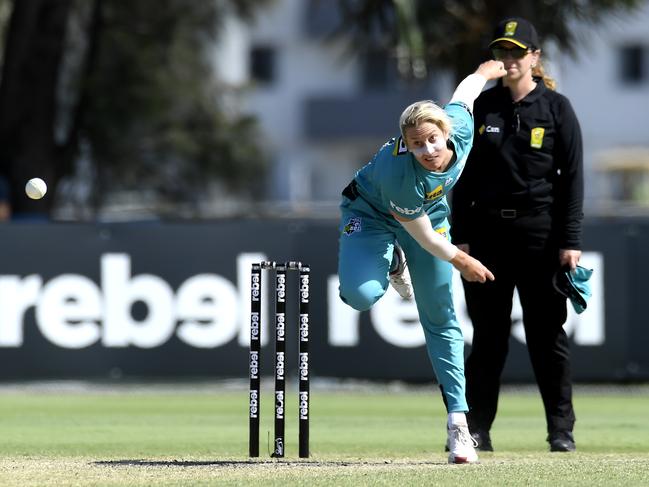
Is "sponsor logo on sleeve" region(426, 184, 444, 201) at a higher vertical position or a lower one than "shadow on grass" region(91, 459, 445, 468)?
higher

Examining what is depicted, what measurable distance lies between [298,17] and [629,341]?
30.1 meters

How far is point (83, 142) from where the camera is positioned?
21578mm

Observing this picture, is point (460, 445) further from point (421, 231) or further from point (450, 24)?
point (450, 24)

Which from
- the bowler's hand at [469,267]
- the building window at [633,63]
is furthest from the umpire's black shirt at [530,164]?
the building window at [633,63]

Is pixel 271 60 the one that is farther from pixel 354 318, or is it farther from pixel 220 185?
pixel 354 318

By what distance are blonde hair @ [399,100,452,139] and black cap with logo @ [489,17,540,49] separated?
1165 mm

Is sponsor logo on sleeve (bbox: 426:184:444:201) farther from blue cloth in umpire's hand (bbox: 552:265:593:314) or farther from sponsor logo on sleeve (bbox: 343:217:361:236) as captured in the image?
blue cloth in umpire's hand (bbox: 552:265:593:314)

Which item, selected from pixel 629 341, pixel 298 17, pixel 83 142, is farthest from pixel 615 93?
pixel 629 341

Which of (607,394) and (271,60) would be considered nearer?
(607,394)

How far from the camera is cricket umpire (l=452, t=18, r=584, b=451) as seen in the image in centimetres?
831

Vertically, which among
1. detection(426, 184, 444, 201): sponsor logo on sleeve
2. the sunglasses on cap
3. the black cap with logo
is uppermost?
the black cap with logo

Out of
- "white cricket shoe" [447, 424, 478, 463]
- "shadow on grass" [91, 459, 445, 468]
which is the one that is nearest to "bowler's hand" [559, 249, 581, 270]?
"white cricket shoe" [447, 424, 478, 463]

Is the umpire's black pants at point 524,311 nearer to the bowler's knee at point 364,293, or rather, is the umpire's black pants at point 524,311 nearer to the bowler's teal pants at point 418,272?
the bowler's teal pants at point 418,272

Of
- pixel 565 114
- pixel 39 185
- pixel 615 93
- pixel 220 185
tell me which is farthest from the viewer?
pixel 615 93
